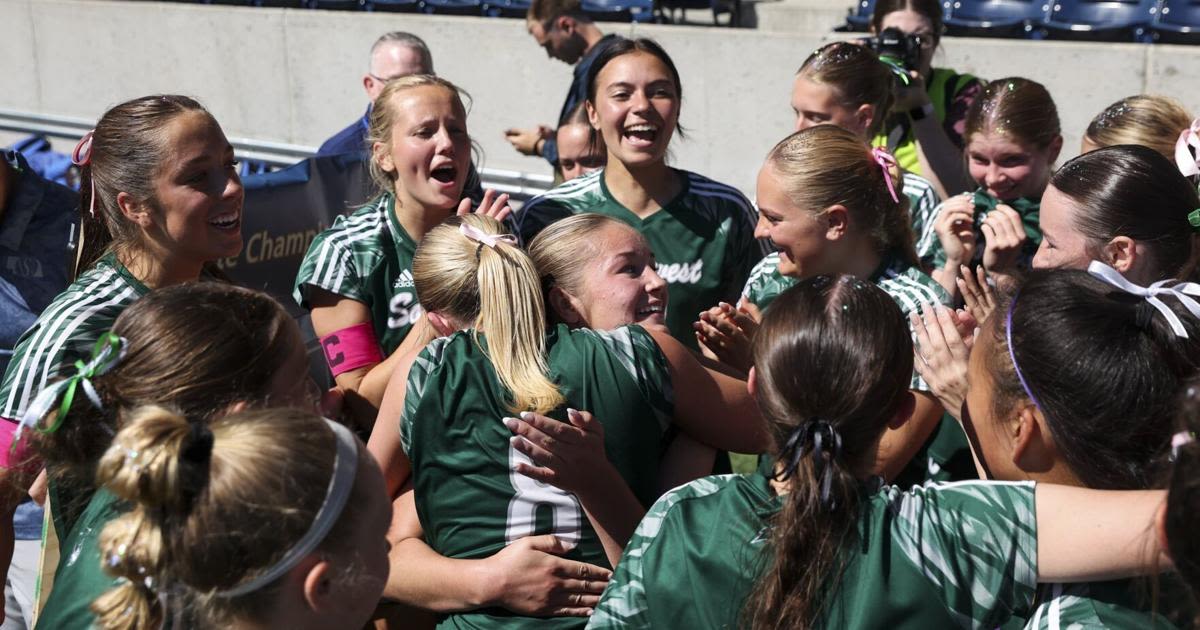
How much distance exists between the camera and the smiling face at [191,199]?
9.64 ft

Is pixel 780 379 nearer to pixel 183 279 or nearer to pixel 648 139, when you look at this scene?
pixel 183 279

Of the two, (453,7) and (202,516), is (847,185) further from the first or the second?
(453,7)

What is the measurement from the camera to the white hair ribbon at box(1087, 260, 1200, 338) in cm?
195

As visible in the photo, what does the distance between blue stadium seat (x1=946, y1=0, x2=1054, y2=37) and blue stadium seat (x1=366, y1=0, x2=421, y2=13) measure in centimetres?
493

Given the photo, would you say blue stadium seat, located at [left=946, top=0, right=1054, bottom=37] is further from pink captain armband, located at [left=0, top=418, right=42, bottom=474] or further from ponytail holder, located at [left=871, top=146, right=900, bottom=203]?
pink captain armband, located at [left=0, top=418, right=42, bottom=474]

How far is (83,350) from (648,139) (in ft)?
6.38

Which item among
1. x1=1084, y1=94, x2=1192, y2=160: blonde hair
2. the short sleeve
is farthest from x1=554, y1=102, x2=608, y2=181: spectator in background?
the short sleeve

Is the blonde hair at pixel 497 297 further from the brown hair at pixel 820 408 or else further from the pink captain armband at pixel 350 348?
the pink captain armband at pixel 350 348

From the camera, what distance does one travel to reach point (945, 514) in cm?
184

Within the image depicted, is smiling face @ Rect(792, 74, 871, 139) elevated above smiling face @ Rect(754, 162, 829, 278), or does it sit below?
above

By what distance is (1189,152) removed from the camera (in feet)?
10.8

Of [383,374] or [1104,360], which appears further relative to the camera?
[383,374]

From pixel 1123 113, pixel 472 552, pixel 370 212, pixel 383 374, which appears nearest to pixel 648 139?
pixel 370 212

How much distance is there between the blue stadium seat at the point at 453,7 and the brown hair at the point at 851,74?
Result: 7236mm
